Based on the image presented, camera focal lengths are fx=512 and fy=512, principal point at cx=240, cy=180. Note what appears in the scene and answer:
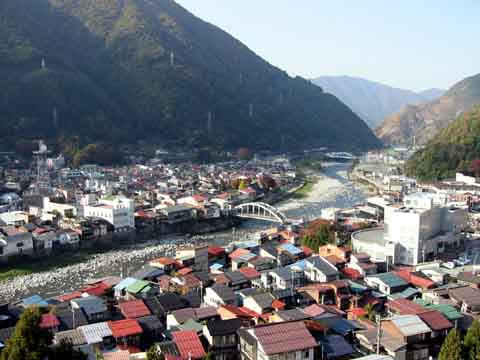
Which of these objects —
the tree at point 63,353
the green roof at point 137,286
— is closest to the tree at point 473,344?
the tree at point 63,353

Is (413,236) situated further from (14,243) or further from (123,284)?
(14,243)

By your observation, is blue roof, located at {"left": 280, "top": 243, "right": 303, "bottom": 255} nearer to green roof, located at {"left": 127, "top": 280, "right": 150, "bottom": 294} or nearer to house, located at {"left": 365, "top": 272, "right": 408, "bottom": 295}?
house, located at {"left": 365, "top": 272, "right": 408, "bottom": 295}

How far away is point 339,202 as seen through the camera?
1419 inches

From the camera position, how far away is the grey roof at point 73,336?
397 inches

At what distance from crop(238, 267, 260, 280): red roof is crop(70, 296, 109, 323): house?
448 cm

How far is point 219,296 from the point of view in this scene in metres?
13.0

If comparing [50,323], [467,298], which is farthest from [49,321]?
[467,298]

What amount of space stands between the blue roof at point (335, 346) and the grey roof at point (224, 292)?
11.1 feet

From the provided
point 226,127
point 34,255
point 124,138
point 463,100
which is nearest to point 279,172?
point 124,138

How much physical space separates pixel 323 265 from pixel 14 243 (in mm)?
12557

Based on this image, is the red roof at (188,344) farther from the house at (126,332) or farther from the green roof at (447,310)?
the green roof at (447,310)

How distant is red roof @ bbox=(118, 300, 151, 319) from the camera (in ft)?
39.3

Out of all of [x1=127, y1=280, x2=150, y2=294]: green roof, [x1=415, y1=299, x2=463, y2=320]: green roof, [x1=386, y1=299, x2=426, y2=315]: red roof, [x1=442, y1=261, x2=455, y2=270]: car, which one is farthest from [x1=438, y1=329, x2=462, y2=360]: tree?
[x1=127, y1=280, x2=150, y2=294]: green roof

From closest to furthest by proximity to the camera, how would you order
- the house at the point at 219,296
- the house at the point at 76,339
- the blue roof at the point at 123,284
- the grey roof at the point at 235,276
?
the house at the point at 76,339, the house at the point at 219,296, the blue roof at the point at 123,284, the grey roof at the point at 235,276
